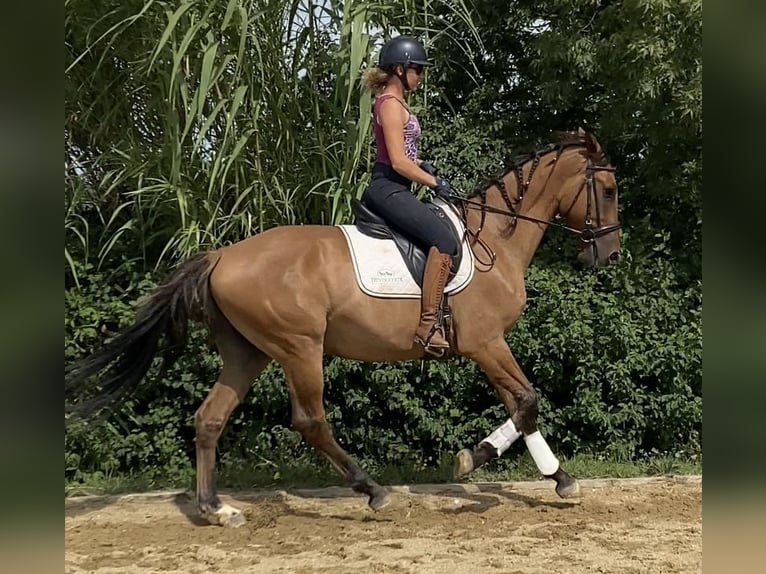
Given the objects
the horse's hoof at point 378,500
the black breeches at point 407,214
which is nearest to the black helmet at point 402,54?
the black breeches at point 407,214

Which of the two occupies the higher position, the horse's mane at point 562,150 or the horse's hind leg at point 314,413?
the horse's mane at point 562,150

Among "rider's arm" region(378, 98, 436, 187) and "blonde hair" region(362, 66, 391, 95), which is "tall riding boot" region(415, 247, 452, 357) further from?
"blonde hair" region(362, 66, 391, 95)

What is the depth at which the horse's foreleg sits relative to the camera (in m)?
4.12

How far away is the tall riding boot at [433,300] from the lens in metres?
3.93

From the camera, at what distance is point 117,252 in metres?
5.48

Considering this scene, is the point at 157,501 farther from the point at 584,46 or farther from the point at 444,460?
the point at 584,46

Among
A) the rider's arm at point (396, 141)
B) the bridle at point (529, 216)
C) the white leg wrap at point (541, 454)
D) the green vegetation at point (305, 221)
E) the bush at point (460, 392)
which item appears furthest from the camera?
the bush at point (460, 392)

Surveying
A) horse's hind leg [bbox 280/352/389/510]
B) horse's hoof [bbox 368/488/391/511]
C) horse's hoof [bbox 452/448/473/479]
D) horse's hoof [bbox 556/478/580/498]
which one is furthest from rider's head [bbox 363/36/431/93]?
horse's hoof [bbox 556/478/580/498]

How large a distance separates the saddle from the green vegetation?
2.82 feet

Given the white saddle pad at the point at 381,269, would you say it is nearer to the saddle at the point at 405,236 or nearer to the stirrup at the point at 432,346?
the saddle at the point at 405,236

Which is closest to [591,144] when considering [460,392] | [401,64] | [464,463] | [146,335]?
[401,64]

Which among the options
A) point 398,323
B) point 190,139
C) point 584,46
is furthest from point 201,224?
point 584,46
